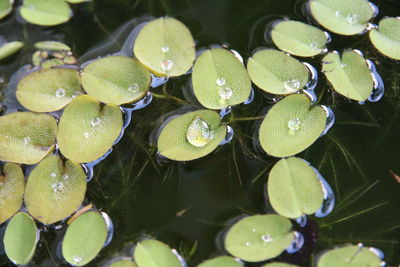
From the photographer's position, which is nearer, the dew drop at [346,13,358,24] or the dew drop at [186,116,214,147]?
the dew drop at [186,116,214,147]

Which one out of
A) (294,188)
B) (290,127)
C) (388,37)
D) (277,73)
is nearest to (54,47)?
(277,73)

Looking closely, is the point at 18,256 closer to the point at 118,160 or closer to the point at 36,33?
the point at 118,160

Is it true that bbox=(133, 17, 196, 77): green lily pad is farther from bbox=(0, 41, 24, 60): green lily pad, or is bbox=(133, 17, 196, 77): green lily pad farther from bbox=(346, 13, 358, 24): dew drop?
bbox=(346, 13, 358, 24): dew drop

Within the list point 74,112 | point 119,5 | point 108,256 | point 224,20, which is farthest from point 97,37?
point 108,256

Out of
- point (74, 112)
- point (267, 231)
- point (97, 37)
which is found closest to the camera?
point (267, 231)

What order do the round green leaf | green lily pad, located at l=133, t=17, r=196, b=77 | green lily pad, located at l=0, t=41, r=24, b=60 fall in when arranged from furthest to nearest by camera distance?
green lily pad, located at l=0, t=41, r=24, b=60 < green lily pad, located at l=133, t=17, r=196, b=77 < the round green leaf

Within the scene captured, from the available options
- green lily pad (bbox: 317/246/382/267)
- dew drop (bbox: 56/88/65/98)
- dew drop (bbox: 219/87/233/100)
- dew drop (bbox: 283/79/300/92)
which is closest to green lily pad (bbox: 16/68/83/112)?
dew drop (bbox: 56/88/65/98)

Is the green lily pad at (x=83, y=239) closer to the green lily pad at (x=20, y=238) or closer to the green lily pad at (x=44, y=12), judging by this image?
the green lily pad at (x=20, y=238)

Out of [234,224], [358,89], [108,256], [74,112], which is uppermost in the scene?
[358,89]

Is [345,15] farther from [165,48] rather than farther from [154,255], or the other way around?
[154,255]
